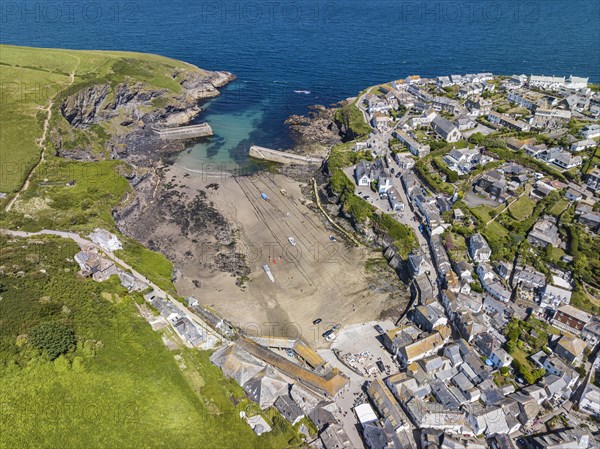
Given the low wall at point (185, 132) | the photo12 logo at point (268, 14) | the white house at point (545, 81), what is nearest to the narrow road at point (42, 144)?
the low wall at point (185, 132)

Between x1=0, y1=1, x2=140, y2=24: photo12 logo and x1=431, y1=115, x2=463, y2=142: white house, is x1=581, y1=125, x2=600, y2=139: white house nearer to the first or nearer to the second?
x1=431, y1=115, x2=463, y2=142: white house

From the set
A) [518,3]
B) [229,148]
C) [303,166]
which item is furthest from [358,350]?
[518,3]

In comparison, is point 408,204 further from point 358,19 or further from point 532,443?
point 358,19

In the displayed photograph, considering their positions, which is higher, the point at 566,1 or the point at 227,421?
the point at 566,1

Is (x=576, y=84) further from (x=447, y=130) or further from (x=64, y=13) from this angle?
(x=64, y=13)

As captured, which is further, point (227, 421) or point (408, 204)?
point (408, 204)

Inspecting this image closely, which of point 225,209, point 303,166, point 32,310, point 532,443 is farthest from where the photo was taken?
point 303,166

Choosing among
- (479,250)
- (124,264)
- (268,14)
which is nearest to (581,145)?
(479,250)
